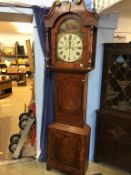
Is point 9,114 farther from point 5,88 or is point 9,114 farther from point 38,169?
point 38,169

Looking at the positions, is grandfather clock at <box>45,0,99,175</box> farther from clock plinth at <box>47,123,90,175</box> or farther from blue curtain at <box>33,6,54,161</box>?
blue curtain at <box>33,6,54,161</box>

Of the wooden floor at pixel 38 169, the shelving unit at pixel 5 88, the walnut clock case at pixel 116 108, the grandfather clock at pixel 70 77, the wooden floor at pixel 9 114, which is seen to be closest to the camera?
the grandfather clock at pixel 70 77

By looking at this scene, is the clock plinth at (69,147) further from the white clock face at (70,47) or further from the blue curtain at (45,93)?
the white clock face at (70,47)

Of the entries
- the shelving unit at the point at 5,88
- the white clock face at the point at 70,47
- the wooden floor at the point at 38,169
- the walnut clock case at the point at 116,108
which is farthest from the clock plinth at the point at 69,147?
the shelving unit at the point at 5,88

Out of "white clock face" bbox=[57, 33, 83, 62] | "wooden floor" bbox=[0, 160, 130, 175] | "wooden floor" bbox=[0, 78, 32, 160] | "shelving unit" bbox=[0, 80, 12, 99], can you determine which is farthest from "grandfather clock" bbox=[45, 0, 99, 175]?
"shelving unit" bbox=[0, 80, 12, 99]

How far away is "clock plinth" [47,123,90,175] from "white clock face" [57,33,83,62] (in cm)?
81

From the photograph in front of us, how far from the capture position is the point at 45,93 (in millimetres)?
2506

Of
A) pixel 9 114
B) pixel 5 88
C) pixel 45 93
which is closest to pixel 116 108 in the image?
pixel 45 93

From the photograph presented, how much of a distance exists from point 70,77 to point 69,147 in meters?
0.83

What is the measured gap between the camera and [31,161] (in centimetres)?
273

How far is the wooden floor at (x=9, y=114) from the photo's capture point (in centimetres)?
320

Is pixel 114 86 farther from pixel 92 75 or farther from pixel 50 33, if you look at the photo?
pixel 50 33

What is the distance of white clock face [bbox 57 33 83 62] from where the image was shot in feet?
6.70

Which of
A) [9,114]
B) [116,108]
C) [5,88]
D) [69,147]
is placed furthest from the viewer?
[5,88]
